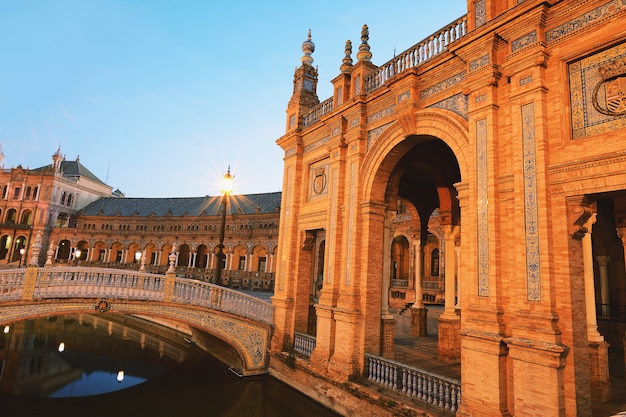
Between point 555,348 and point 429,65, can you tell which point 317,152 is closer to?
point 429,65

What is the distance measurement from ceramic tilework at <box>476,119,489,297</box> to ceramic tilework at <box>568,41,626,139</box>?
159cm

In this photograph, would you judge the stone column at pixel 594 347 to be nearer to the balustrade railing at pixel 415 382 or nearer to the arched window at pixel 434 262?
the balustrade railing at pixel 415 382

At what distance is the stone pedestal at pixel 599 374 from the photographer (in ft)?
26.0

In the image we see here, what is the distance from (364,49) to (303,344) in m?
10.0

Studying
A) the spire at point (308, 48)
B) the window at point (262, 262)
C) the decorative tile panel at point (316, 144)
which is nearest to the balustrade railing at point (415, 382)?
the decorative tile panel at point (316, 144)

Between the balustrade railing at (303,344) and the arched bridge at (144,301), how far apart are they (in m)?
1.41

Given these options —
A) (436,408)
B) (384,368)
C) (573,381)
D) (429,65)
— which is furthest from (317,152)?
(573,381)

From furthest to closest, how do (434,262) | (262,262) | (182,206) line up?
(182,206), (262,262), (434,262)

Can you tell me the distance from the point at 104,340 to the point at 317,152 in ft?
51.5

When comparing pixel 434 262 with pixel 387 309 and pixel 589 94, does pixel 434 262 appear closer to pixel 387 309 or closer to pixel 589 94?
pixel 387 309

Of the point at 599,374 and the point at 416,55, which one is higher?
A: the point at 416,55

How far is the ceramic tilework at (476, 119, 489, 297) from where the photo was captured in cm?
748

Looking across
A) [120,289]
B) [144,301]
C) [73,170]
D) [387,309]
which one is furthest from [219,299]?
[73,170]

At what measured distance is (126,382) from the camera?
13.5 metres
